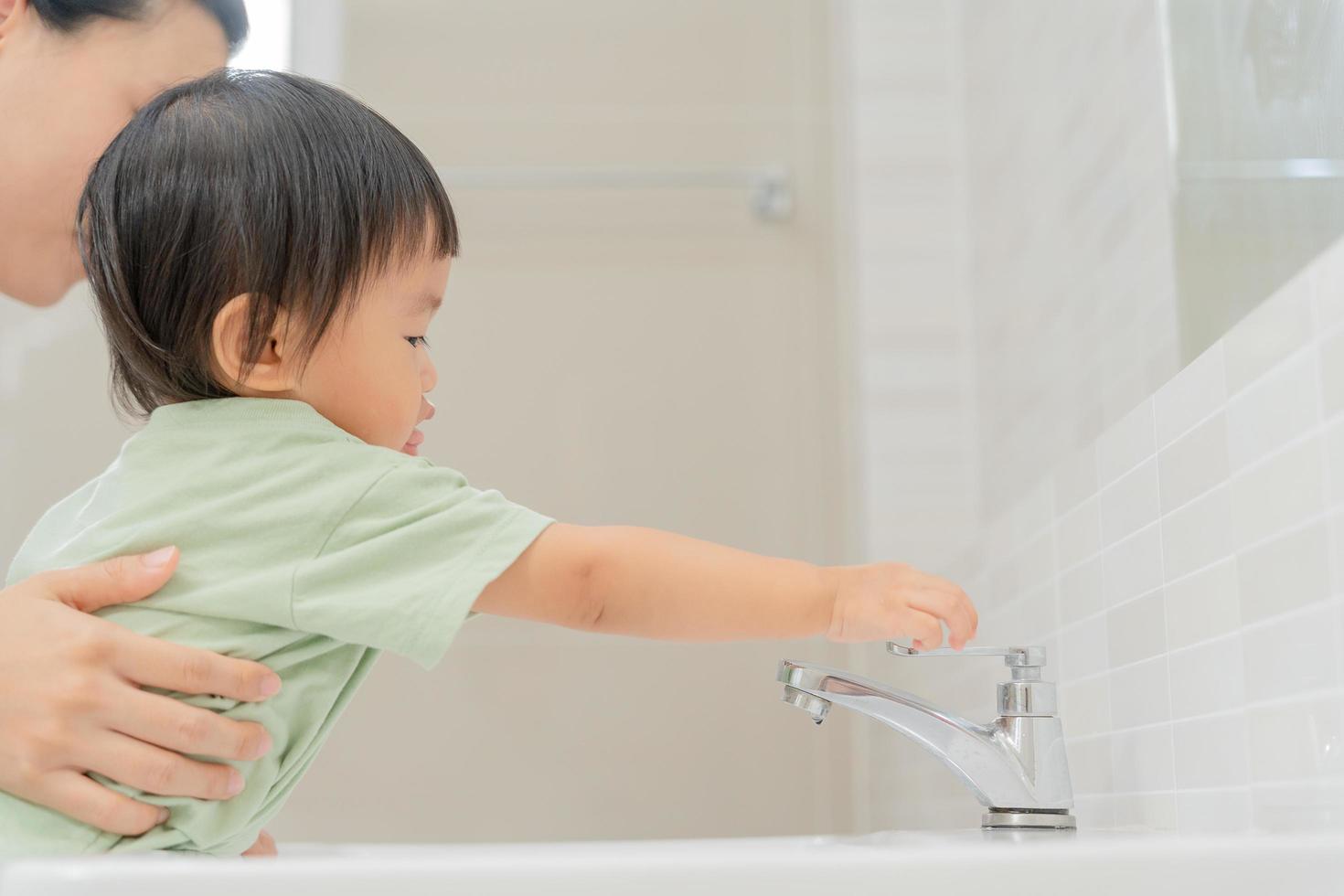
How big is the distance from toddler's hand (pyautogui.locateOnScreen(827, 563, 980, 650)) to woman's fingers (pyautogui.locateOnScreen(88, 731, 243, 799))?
1.11 feet

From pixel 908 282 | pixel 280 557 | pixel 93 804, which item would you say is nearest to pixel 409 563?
pixel 280 557

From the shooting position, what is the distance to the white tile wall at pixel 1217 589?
0.64 meters

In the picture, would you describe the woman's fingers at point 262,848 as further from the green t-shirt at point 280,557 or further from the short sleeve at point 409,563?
the short sleeve at point 409,563

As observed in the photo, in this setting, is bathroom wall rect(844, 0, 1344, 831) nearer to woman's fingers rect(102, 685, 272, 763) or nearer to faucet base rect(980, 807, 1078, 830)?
faucet base rect(980, 807, 1078, 830)

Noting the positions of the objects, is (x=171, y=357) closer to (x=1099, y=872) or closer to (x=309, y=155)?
(x=309, y=155)

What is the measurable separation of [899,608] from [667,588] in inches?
4.9

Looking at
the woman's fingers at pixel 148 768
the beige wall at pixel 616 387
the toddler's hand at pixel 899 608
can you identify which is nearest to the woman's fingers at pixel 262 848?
the woman's fingers at pixel 148 768

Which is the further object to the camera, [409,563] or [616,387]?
[616,387]

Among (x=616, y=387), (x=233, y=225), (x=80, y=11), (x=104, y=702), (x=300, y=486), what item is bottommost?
(x=104, y=702)

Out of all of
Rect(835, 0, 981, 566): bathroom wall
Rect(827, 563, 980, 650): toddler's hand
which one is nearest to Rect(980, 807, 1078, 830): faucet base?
Rect(827, 563, 980, 650): toddler's hand

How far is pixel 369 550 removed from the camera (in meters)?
0.70

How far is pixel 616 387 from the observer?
1.86m

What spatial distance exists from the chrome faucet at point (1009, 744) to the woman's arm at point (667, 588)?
0.40 ft

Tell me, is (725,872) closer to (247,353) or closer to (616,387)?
(247,353)
